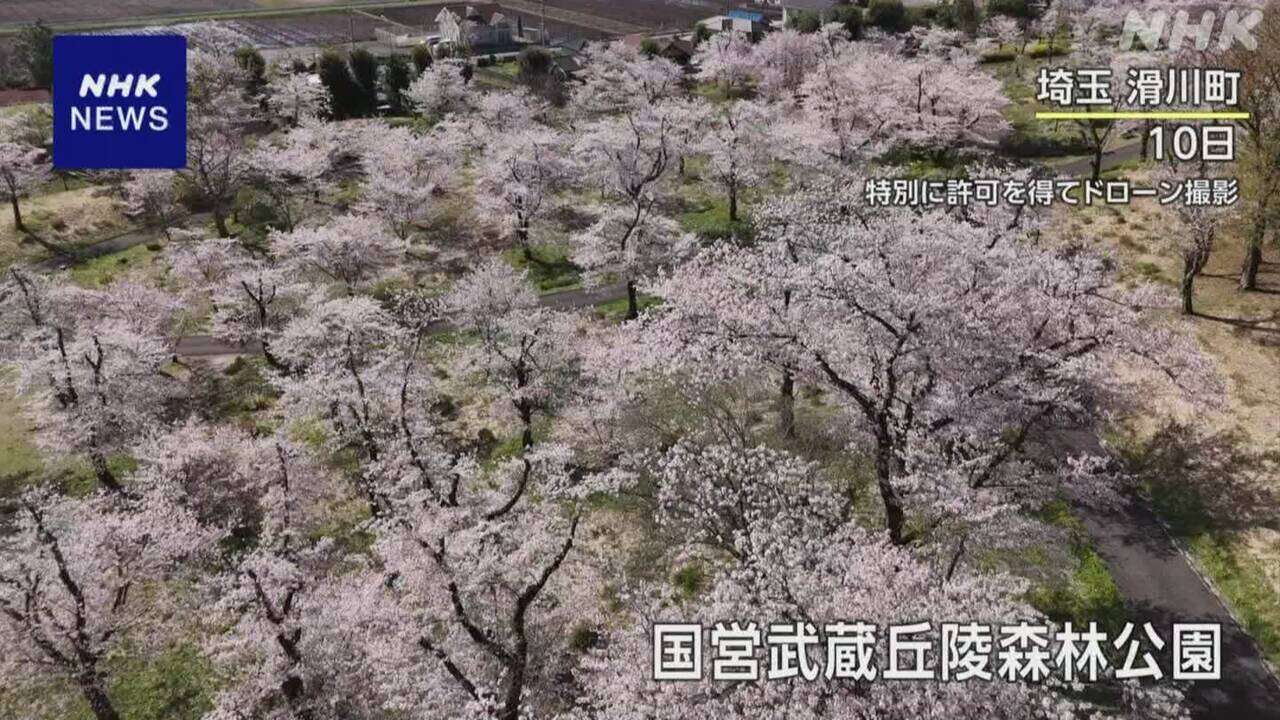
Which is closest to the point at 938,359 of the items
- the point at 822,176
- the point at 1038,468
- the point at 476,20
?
the point at 1038,468

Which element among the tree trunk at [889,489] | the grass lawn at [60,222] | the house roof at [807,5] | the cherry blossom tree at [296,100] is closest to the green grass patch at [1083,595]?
the tree trunk at [889,489]

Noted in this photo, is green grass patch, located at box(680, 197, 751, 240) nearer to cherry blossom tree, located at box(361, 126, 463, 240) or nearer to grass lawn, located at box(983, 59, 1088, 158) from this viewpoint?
cherry blossom tree, located at box(361, 126, 463, 240)

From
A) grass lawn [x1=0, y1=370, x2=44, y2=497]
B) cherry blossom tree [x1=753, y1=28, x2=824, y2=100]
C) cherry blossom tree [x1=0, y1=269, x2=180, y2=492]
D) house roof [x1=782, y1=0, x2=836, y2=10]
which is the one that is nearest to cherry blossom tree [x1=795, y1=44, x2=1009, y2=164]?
cherry blossom tree [x1=753, y1=28, x2=824, y2=100]

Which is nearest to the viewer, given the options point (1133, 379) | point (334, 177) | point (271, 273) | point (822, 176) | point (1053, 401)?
point (1053, 401)

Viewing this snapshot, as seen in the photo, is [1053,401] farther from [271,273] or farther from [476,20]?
[476,20]

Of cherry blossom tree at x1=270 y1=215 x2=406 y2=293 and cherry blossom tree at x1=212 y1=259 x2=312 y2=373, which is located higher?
cherry blossom tree at x1=270 y1=215 x2=406 y2=293

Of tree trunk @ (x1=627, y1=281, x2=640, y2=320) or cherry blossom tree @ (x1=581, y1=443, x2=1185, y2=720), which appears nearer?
cherry blossom tree @ (x1=581, y1=443, x2=1185, y2=720)

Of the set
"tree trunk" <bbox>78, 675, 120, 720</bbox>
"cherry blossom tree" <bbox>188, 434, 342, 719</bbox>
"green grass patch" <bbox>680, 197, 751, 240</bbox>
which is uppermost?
"green grass patch" <bbox>680, 197, 751, 240</bbox>

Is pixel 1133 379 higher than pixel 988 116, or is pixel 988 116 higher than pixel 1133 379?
pixel 988 116
